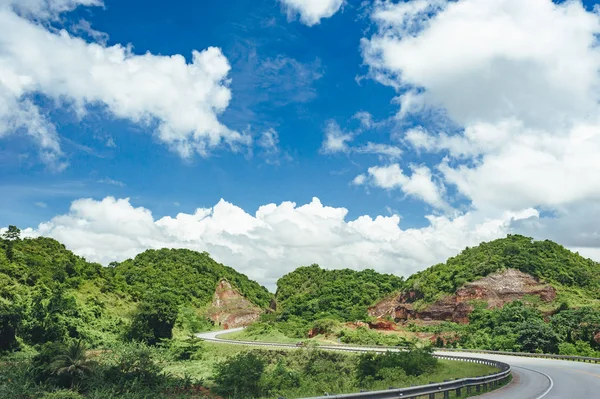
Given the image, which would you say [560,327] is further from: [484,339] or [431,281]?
[431,281]

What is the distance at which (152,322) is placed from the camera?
63031 mm

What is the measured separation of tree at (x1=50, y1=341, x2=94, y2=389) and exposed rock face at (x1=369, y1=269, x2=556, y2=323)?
217 ft

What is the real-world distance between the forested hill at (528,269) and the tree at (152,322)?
5093 cm

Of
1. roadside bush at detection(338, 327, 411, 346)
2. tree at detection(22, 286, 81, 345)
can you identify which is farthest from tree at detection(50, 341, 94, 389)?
roadside bush at detection(338, 327, 411, 346)

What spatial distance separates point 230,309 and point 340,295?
33.9 m

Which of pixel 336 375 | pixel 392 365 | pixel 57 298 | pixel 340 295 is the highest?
pixel 340 295

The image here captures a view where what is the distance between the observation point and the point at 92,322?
2386 inches

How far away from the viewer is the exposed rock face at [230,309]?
12975 centimetres

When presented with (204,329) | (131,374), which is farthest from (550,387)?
(204,329)

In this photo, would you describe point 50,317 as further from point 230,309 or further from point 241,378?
point 230,309

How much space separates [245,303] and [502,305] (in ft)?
264

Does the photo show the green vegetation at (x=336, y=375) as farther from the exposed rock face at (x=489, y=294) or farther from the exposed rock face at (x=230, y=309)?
the exposed rock face at (x=230, y=309)

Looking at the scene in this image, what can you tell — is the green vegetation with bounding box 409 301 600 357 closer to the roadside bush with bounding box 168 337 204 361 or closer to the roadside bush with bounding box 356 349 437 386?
the roadside bush with bounding box 356 349 437 386

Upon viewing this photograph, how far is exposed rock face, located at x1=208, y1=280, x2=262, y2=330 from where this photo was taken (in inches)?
5108
